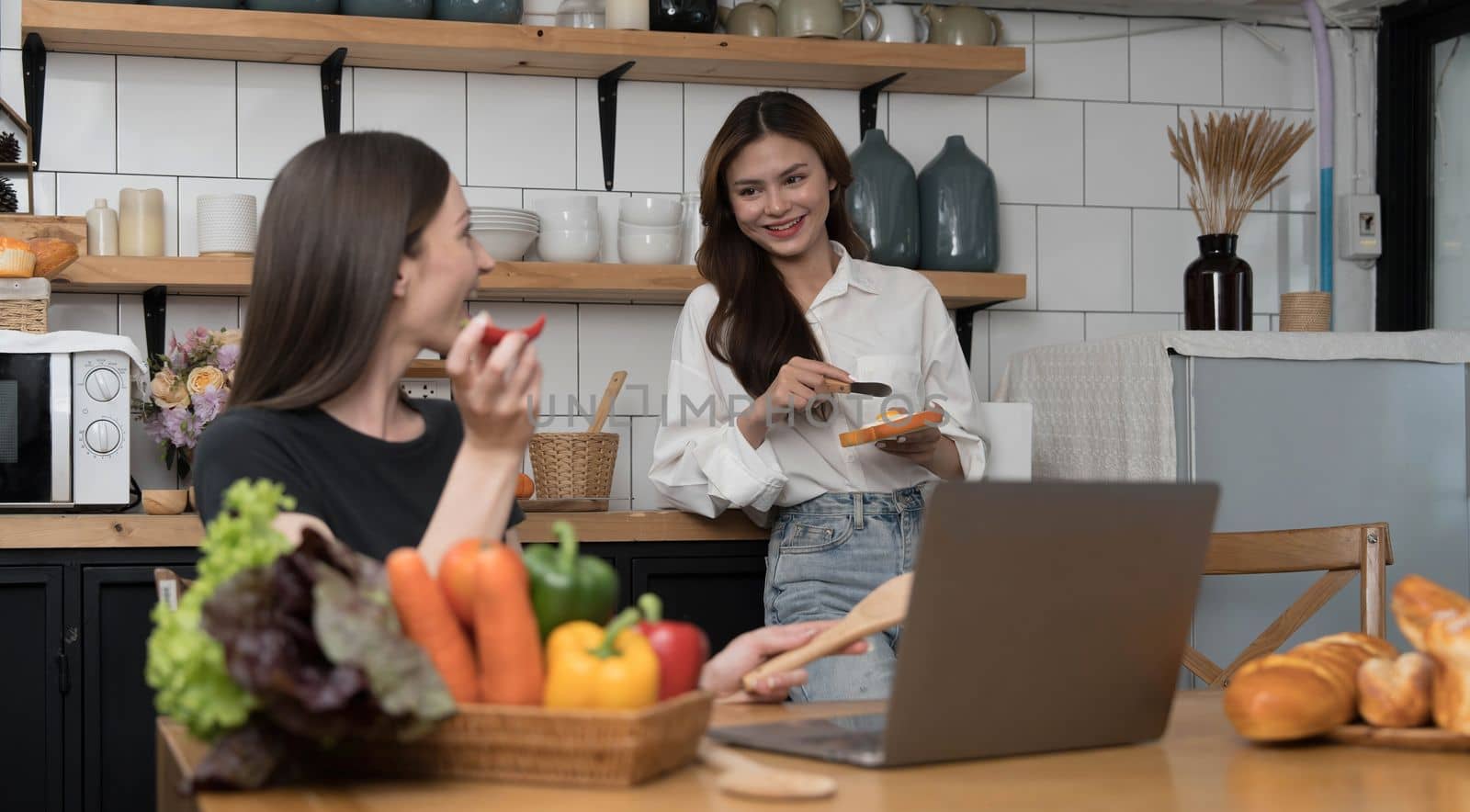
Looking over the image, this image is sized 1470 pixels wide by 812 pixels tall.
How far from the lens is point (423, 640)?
2.69ft

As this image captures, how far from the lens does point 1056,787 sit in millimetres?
877

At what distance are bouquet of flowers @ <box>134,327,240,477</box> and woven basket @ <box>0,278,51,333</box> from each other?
0.21 meters

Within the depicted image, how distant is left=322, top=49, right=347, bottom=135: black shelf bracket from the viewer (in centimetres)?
297

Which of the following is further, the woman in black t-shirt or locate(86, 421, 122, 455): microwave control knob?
locate(86, 421, 122, 455): microwave control knob

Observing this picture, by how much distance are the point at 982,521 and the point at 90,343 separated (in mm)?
2051

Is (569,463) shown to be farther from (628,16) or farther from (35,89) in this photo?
(35,89)

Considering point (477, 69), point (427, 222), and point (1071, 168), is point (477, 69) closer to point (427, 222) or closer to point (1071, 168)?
point (1071, 168)

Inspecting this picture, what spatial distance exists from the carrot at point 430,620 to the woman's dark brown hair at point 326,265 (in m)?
0.57

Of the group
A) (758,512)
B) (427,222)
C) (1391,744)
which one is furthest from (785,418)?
(1391,744)

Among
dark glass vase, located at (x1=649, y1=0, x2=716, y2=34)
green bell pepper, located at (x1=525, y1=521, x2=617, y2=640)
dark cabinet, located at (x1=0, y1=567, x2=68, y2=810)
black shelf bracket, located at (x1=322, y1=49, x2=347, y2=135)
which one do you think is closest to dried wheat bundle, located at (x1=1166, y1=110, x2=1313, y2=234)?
dark glass vase, located at (x1=649, y1=0, x2=716, y2=34)

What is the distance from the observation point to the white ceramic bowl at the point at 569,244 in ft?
9.58

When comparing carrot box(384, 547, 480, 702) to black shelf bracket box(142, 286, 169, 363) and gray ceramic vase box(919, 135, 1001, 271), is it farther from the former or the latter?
gray ceramic vase box(919, 135, 1001, 271)

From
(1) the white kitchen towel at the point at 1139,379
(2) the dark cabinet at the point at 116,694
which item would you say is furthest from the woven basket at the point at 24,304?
(1) the white kitchen towel at the point at 1139,379

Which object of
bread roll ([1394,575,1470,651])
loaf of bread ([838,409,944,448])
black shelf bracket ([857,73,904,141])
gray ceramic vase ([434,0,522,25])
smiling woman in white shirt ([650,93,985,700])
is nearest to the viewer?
bread roll ([1394,575,1470,651])
